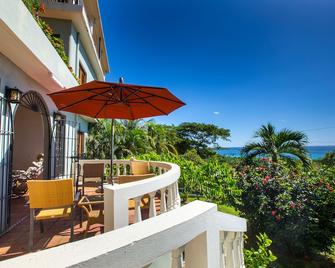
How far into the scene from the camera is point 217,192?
702 centimetres

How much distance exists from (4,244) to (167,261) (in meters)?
3.80

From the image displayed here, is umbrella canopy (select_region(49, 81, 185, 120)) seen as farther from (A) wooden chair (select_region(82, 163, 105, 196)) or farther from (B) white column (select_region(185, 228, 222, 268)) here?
(B) white column (select_region(185, 228, 222, 268))

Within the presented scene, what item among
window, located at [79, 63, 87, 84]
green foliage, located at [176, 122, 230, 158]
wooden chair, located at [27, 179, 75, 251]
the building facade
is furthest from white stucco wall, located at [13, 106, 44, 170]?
green foliage, located at [176, 122, 230, 158]

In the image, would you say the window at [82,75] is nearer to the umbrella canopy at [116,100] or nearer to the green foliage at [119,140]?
the green foliage at [119,140]

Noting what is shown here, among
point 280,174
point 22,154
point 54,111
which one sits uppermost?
point 54,111

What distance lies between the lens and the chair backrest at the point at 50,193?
3283 mm

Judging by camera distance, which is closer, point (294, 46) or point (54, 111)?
point (54, 111)

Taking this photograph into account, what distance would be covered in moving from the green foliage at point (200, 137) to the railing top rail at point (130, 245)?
35967 millimetres

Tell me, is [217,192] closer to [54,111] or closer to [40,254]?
[54,111]

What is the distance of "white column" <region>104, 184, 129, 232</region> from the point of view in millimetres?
2117

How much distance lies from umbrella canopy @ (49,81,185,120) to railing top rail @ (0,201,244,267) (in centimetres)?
267

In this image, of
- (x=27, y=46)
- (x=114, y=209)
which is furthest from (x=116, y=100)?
(x=114, y=209)

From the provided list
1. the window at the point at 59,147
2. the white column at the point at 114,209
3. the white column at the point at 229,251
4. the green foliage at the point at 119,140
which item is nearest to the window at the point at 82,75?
the green foliage at the point at 119,140

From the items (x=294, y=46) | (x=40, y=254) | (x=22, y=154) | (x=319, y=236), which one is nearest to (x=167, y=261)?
(x=40, y=254)
